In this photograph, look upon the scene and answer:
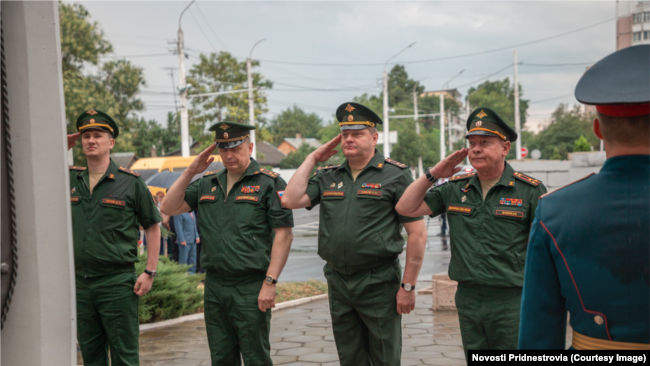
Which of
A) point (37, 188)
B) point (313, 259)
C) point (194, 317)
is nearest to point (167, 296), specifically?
point (194, 317)

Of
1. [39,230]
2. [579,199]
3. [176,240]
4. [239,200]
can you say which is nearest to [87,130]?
[239,200]

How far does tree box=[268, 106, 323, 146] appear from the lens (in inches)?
4953

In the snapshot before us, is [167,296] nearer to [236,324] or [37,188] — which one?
[236,324]

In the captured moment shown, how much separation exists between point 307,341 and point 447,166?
Answer: 3.59 meters

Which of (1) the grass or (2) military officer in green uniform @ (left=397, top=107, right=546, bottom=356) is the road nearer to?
(1) the grass

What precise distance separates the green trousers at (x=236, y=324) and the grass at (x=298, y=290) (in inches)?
183

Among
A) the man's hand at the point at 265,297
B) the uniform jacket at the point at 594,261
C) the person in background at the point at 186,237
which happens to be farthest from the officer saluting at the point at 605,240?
the person in background at the point at 186,237

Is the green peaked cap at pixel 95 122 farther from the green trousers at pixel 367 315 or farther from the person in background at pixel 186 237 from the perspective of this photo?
the person in background at pixel 186 237

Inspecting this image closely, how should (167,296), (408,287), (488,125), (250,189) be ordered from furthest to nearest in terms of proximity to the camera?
(167,296) < (250,189) < (408,287) < (488,125)

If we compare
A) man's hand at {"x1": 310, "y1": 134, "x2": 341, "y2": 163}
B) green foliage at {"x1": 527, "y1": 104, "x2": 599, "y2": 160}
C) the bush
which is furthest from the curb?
green foliage at {"x1": 527, "y1": 104, "x2": 599, "y2": 160}

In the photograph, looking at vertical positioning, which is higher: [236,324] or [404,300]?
[404,300]

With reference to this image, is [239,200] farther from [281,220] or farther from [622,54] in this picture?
[622,54]

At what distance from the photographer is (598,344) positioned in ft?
5.90

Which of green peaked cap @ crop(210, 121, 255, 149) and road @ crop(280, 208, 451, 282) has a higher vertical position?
green peaked cap @ crop(210, 121, 255, 149)
